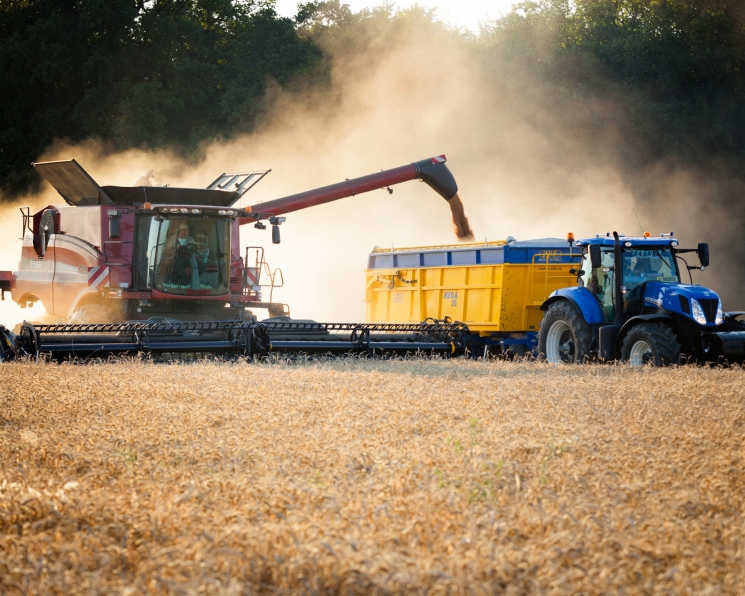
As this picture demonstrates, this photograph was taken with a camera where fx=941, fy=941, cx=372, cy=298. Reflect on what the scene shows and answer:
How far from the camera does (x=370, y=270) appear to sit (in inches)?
686

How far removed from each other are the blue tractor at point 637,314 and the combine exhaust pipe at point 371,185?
15.0ft

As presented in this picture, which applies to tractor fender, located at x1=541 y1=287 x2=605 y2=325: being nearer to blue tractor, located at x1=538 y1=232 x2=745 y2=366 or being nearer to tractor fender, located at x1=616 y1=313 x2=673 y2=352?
blue tractor, located at x1=538 y1=232 x2=745 y2=366

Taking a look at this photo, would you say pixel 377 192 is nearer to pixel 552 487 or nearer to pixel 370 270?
pixel 370 270

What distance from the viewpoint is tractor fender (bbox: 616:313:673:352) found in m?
10.7

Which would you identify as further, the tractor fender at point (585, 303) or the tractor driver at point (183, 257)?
the tractor driver at point (183, 257)

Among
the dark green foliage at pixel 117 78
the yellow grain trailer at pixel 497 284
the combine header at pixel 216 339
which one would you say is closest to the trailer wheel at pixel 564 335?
the combine header at pixel 216 339

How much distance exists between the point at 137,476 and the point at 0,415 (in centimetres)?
271

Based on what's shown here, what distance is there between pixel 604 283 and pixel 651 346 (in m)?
1.53

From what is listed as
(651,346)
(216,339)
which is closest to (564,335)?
(651,346)

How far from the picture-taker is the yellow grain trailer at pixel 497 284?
1434 centimetres

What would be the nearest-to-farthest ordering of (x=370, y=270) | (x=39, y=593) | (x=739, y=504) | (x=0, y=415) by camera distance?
1. (x=39, y=593)
2. (x=739, y=504)
3. (x=0, y=415)
4. (x=370, y=270)

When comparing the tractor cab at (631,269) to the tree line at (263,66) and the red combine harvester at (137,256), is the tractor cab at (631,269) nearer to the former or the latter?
the red combine harvester at (137,256)

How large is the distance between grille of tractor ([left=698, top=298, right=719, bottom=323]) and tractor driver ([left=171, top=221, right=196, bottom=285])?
6940mm

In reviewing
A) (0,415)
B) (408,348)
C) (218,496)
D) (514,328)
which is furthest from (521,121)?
(218,496)
